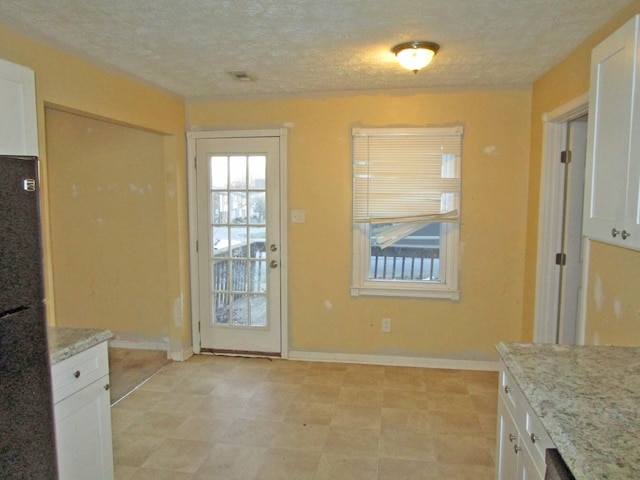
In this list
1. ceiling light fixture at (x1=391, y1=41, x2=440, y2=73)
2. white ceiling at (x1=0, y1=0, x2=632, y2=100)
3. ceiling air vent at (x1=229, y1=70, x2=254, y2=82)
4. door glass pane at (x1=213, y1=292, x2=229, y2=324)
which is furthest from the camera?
door glass pane at (x1=213, y1=292, x2=229, y2=324)

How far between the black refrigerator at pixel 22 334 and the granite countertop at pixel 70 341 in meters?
0.36

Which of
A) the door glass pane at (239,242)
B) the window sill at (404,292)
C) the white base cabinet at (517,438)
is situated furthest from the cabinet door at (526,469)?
the door glass pane at (239,242)

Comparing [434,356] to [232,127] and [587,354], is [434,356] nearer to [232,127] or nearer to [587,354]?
[587,354]

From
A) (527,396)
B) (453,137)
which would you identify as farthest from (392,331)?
(527,396)

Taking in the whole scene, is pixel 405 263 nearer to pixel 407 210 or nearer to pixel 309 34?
pixel 407 210

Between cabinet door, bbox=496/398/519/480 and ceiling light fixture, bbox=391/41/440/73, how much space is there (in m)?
1.90

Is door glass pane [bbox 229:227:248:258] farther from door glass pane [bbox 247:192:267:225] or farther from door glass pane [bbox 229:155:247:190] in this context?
door glass pane [bbox 229:155:247:190]

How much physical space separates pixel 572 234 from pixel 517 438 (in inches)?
79.3

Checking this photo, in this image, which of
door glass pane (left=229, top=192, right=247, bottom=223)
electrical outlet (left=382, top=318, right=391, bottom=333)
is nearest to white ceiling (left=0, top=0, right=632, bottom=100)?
door glass pane (left=229, top=192, right=247, bottom=223)

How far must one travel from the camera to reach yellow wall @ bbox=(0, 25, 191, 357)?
234 cm

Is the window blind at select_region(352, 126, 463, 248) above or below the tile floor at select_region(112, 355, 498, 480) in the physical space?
above

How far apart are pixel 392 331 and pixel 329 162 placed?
62.0 inches

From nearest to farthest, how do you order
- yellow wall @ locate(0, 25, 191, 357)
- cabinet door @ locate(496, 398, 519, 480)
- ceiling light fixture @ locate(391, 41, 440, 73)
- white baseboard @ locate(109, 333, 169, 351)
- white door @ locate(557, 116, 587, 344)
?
1. cabinet door @ locate(496, 398, 519, 480)
2. yellow wall @ locate(0, 25, 191, 357)
3. ceiling light fixture @ locate(391, 41, 440, 73)
4. white door @ locate(557, 116, 587, 344)
5. white baseboard @ locate(109, 333, 169, 351)

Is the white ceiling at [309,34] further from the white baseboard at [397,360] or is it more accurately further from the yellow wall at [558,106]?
the white baseboard at [397,360]
